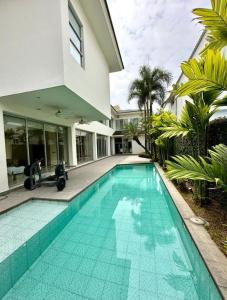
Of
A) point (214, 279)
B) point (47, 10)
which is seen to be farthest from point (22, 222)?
point (47, 10)


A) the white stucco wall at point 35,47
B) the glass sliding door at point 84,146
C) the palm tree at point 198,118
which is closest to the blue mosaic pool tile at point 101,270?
the palm tree at point 198,118

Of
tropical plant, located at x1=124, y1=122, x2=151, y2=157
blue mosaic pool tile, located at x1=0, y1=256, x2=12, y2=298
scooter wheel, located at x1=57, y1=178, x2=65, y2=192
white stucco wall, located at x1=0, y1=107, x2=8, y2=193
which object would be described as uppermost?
tropical plant, located at x1=124, y1=122, x2=151, y2=157

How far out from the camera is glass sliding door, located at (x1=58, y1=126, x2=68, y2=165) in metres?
11.2

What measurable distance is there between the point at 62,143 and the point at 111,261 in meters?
9.77

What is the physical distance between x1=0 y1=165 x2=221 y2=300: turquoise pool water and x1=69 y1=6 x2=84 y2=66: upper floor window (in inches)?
235

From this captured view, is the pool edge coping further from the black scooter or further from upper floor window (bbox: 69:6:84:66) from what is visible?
upper floor window (bbox: 69:6:84:66)

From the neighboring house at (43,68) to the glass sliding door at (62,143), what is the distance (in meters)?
0.80

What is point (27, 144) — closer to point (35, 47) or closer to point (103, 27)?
point (35, 47)

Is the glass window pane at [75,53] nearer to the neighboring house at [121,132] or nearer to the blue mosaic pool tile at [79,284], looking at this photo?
the blue mosaic pool tile at [79,284]

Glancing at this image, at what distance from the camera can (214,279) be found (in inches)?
82.0

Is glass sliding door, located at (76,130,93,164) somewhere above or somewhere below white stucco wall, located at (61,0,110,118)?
below

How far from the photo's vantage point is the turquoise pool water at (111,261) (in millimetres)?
2250

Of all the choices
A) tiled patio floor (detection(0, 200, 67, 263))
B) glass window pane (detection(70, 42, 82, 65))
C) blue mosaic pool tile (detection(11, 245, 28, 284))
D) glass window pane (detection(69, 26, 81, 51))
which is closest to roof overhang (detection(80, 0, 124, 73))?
Answer: glass window pane (detection(69, 26, 81, 51))

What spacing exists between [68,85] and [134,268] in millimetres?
5186
